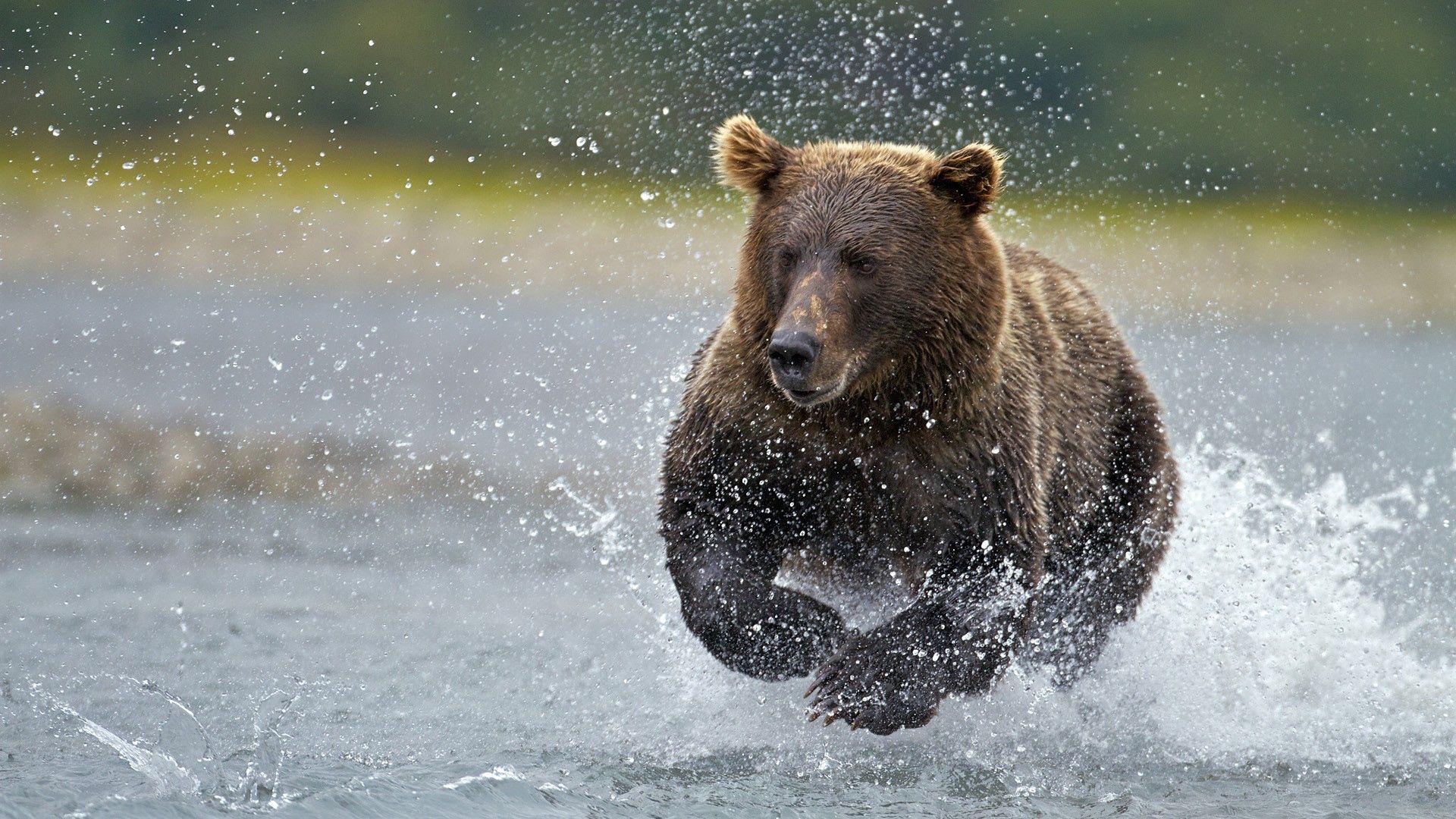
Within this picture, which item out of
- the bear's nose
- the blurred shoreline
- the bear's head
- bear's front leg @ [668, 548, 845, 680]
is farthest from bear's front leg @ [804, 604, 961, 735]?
the blurred shoreline

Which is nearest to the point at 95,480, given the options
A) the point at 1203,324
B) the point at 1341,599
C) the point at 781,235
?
the point at 781,235

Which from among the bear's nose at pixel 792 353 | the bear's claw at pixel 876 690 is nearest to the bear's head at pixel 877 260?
the bear's nose at pixel 792 353

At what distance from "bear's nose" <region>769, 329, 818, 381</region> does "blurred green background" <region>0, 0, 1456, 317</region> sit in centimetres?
1075

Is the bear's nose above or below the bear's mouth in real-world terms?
above

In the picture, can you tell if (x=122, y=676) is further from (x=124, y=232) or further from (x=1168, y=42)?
(x=1168, y=42)

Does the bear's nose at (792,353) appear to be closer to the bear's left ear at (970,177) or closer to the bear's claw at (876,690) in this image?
the bear's left ear at (970,177)

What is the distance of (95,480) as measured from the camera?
10.5 m

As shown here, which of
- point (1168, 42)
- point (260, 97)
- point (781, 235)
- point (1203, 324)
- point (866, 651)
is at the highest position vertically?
point (1168, 42)

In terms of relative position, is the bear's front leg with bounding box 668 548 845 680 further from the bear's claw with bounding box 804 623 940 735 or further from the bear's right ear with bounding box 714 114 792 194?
the bear's right ear with bounding box 714 114 792 194

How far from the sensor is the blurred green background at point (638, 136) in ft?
55.2

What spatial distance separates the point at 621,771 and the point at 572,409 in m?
9.19

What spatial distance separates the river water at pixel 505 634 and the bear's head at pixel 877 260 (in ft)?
4.41

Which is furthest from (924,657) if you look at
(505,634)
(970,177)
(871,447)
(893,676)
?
(505,634)

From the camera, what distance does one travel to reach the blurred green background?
1681 cm
